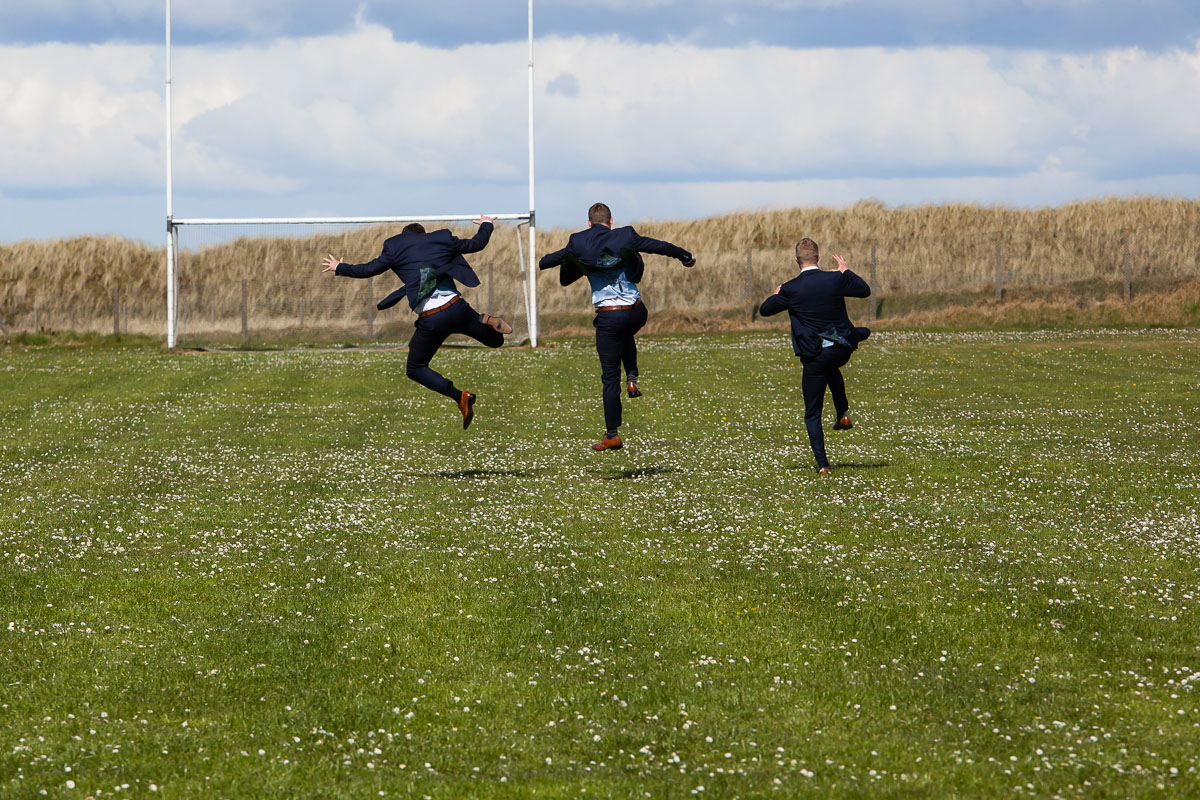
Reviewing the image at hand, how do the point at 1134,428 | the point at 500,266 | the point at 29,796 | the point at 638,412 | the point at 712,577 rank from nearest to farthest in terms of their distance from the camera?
the point at 29,796
the point at 712,577
the point at 1134,428
the point at 638,412
the point at 500,266

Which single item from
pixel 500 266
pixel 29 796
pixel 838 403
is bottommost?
pixel 29 796

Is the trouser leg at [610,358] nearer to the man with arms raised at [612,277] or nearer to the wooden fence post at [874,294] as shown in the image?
the man with arms raised at [612,277]

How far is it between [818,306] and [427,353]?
4.62m

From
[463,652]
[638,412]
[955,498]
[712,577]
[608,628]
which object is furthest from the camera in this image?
[638,412]

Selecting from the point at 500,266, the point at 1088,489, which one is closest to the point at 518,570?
the point at 1088,489

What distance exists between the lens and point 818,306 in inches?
590

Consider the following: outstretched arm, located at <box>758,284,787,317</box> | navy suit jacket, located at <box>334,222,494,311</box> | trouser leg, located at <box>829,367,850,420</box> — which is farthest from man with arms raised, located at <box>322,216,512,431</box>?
trouser leg, located at <box>829,367,850,420</box>

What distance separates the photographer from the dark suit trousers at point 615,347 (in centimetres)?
1489

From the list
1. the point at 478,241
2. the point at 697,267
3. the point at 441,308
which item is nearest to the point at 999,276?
the point at 697,267

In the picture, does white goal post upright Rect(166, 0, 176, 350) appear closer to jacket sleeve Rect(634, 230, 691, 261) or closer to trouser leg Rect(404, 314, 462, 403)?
trouser leg Rect(404, 314, 462, 403)

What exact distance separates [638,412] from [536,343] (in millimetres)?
16050

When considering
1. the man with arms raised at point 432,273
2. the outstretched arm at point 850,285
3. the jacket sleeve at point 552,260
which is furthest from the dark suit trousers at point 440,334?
the outstretched arm at point 850,285

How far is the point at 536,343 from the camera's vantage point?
1567 inches

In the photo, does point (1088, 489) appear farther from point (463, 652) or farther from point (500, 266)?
point (500, 266)
